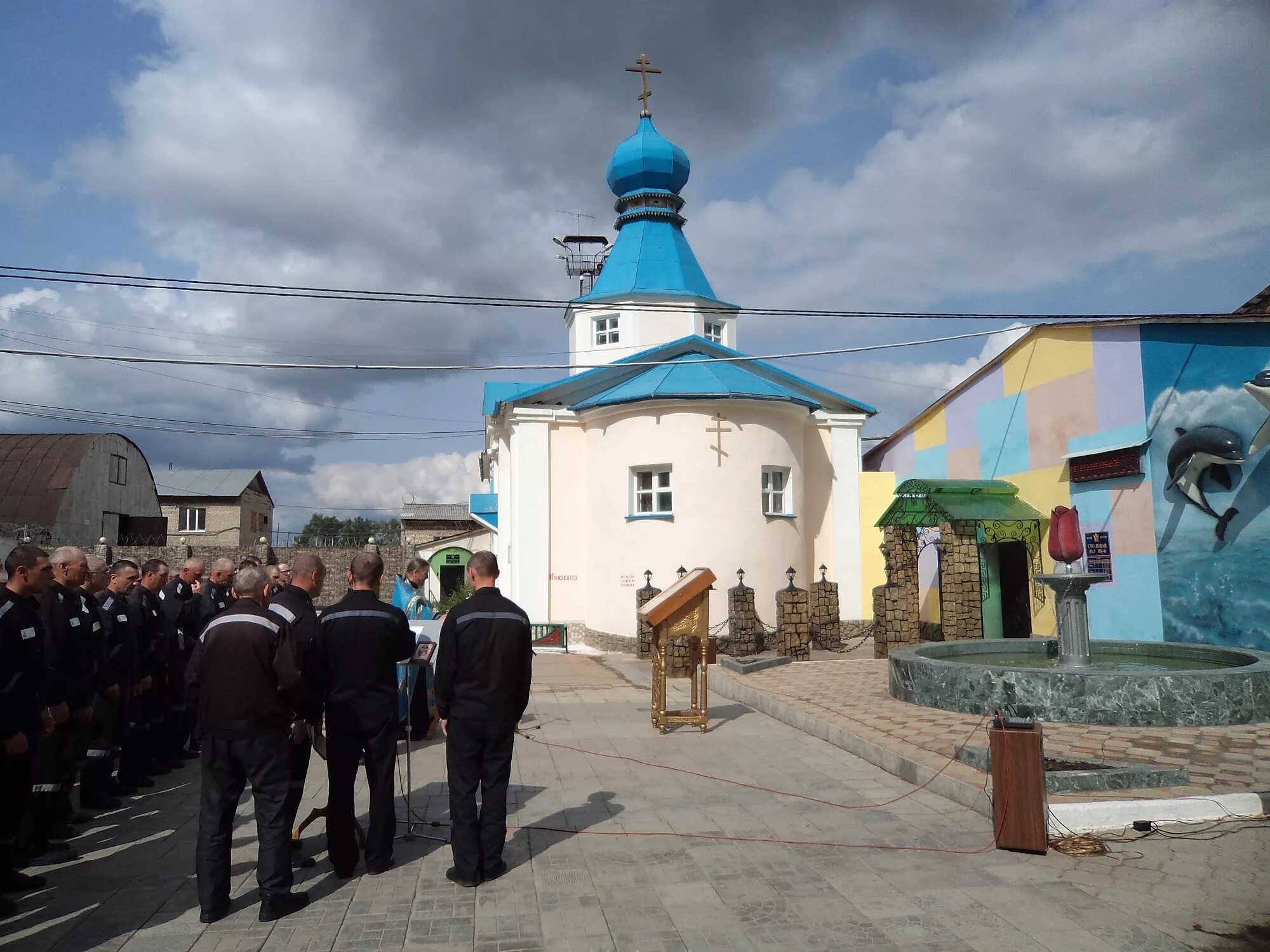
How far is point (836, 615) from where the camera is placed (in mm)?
17953

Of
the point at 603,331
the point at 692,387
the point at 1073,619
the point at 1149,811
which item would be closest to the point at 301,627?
the point at 1149,811

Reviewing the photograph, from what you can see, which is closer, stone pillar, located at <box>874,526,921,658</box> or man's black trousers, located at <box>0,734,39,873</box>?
man's black trousers, located at <box>0,734,39,873</box>

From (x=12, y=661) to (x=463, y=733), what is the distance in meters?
2.50

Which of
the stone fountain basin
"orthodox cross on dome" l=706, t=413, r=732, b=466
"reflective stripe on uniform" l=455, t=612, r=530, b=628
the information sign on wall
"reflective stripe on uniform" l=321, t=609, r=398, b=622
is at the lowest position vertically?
the stone fountain basin

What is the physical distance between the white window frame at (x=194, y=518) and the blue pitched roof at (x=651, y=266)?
112ft

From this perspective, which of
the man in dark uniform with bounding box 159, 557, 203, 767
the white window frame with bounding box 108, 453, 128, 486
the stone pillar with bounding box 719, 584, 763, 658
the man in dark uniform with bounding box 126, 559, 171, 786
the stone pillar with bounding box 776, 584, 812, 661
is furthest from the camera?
the white window frame with bounding box 108, 453, 128, 486

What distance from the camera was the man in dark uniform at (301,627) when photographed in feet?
16.0

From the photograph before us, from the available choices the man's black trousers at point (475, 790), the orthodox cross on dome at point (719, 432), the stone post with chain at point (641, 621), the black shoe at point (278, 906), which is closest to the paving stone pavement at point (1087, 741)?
the man's black trousers at point (475, 790)

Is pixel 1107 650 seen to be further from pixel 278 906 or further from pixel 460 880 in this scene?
pixel 278 906

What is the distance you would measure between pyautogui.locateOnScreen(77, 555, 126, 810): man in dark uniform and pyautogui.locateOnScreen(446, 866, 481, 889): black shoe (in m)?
3.35

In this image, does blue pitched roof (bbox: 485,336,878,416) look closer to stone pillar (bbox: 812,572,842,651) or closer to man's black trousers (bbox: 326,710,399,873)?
stone pillar (bbox: 812,572,842,651)

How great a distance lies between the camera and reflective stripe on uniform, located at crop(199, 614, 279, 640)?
4785 millimetres

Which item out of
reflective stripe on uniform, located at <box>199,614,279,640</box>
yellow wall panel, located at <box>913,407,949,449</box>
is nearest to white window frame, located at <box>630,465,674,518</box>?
yellow wall panel, located at <box>913,407,949,449</box>

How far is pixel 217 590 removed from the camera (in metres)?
9.03
